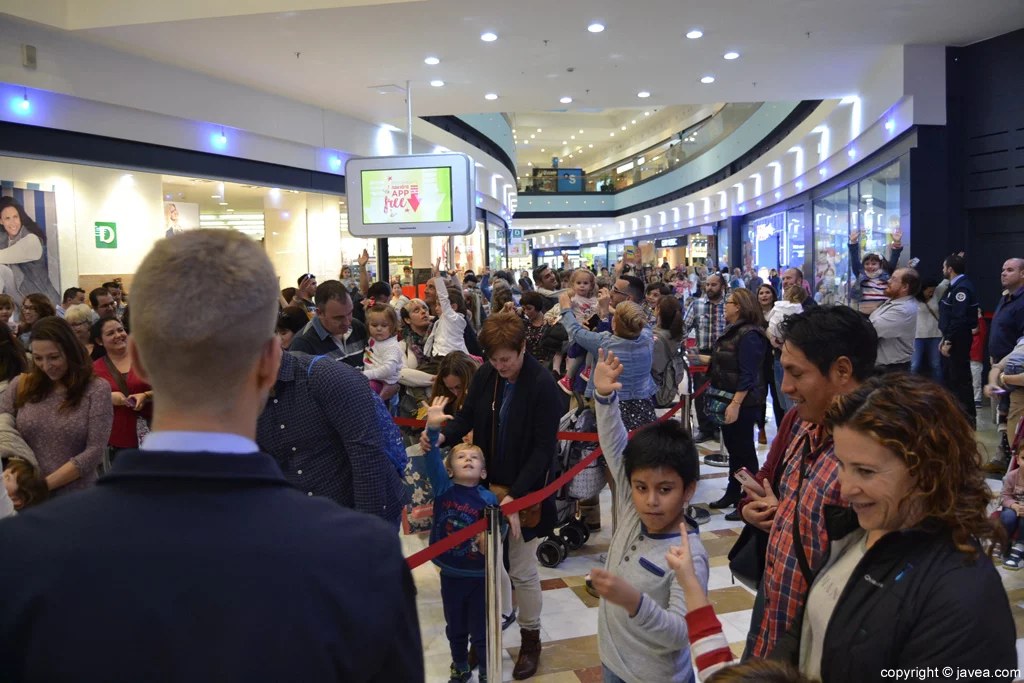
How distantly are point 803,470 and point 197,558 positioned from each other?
1.66 meters

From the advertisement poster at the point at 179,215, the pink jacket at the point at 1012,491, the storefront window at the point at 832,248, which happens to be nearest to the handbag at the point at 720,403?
the pink jacket at the point at 1012,491

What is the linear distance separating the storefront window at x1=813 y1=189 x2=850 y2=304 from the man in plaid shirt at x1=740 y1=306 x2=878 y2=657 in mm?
14261

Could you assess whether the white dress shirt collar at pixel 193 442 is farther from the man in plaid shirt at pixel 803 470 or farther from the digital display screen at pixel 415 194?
the digital display screen at pixel 415 194

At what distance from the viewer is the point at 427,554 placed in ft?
9.98

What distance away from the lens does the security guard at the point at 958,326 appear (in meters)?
8.12

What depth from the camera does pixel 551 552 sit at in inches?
198

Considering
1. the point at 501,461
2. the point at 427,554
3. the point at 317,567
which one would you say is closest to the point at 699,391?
the point at 501,461

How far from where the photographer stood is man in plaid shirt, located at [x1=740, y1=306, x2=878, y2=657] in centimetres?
180

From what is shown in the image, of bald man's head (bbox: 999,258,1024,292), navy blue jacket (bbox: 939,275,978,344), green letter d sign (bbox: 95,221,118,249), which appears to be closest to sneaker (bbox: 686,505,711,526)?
bald man's head (bbox: 999,258,1024,292)

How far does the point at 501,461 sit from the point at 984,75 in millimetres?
9485

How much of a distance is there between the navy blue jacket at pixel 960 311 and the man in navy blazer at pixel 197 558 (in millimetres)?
8801

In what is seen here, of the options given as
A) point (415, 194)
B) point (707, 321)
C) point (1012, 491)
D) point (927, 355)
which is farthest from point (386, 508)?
point (927, 355)

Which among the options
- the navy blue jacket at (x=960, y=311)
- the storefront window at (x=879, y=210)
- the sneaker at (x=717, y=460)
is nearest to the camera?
the sneaker at (x=717, y=460)

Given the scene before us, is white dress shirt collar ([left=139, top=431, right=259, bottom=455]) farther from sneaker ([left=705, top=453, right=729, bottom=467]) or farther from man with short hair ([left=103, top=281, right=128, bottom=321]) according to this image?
man with short hair ([left=103, top=281, right=128, bottom=321])
